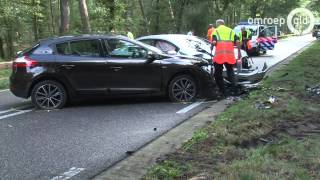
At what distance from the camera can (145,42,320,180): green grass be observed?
18.3 ft

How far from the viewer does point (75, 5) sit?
47.6m

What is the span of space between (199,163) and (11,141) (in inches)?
126

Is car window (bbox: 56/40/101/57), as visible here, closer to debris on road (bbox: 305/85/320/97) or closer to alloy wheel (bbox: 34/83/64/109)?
alloy wheel (bbox: 34/83/64/109)

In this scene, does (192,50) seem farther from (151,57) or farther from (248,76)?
(151,57)

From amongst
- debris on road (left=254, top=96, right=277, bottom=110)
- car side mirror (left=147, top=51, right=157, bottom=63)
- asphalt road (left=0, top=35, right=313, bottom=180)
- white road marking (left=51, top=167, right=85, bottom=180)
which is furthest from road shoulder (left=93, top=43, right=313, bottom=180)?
car side mirror (left=147, top=51, right=157, bottom=63)

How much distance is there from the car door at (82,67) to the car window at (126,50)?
0.84ft

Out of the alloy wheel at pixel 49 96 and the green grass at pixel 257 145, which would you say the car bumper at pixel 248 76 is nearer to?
the green grass at pixel 257 145

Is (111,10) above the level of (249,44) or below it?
above

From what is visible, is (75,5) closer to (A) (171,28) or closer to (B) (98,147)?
(A) (171,28)

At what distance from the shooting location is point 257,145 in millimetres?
6836

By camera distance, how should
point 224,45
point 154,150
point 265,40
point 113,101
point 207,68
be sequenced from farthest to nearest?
point 265,40
point 224,45
point 113,101
point 207,68
point 154,150

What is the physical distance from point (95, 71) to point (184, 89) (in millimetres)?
1925

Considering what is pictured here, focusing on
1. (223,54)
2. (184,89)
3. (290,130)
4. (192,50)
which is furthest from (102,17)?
(290,130)

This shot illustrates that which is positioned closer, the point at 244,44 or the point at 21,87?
the point at 21,87
